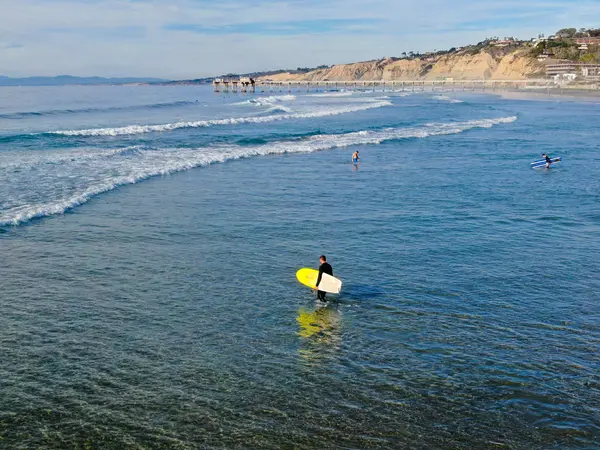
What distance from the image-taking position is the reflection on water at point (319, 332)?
11506 millimetres

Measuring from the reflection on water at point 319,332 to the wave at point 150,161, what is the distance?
494 inches

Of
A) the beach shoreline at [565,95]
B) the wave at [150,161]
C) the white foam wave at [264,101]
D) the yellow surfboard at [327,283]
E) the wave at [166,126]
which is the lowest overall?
the yellow surfboard at [327,283]

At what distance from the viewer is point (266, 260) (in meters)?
17.0

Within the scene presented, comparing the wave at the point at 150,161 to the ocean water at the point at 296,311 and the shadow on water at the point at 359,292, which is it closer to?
the ocean water at the point at 296,311

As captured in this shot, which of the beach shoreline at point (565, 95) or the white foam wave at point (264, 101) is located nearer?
the beach shoreline at point (565, 95)

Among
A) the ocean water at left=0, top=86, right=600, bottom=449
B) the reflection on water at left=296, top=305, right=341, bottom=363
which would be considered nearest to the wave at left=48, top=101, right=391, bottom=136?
the ocean water at left=0, top=86, right=600, bottom=449

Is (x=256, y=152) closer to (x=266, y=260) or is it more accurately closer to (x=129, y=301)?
(x=266, y=260)

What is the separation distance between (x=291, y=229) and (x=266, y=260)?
3.36 metres

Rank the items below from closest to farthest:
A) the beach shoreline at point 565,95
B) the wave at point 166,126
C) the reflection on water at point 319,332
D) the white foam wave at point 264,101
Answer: the reflection on water at point 319,332, the wave at point 166,126, the beach shoreline at point 565,95, the white foam wave at point 264,101

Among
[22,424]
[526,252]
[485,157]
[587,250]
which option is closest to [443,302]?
[526,252]

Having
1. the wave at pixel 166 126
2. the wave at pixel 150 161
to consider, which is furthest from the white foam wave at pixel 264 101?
the wave at pixel 150 161

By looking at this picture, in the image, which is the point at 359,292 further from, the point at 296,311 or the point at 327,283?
the point at 296,311

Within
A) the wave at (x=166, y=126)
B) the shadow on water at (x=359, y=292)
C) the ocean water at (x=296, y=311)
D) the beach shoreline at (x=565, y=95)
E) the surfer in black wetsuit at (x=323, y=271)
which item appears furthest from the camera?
the beach shoreline at (x=565, y=95)

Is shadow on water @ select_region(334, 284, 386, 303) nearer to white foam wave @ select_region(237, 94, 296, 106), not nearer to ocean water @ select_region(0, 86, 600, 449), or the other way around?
ocean water @ select_region(0, 86, 600, 449)
